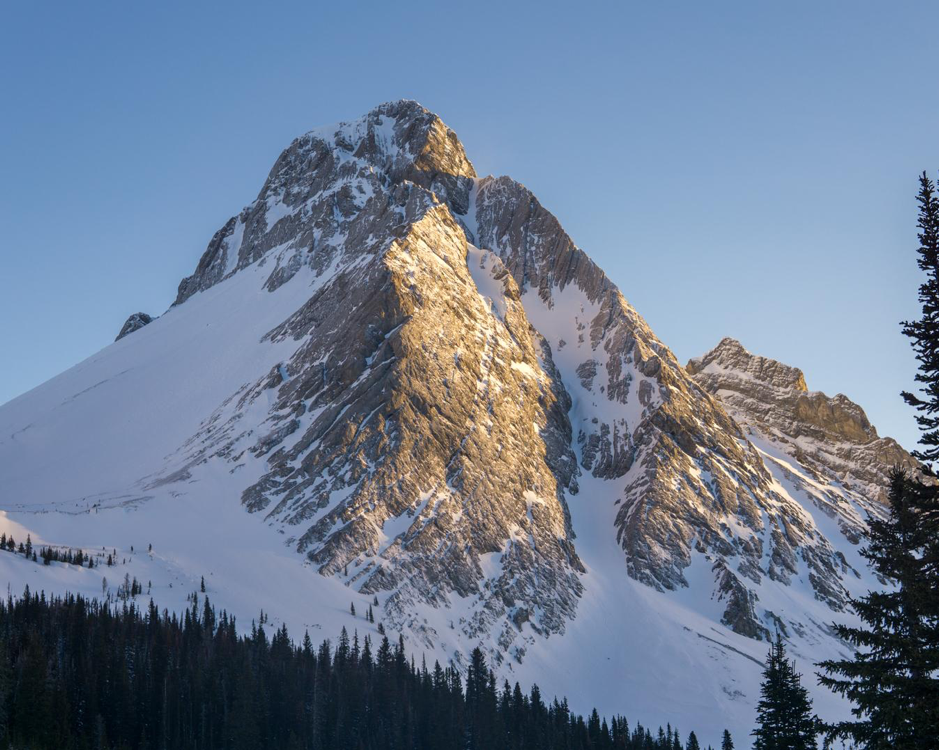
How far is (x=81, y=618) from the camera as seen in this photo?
376ft

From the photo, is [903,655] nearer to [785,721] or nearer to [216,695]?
[785,721]

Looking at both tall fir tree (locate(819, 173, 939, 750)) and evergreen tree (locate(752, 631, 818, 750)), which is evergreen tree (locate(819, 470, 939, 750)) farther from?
evergreen tree (locate(752, 631, 818, 750))

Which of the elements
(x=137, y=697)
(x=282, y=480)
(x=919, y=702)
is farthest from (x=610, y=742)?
(x=919, y=702)

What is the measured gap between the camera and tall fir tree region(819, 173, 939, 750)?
25.9 meters

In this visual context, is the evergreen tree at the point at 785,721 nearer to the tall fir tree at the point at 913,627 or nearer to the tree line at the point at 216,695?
the tall fir tree at the point at 913,627

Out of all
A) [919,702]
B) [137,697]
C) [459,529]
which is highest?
[459,529]

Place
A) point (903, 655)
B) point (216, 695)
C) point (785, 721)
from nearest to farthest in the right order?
point (903, 655)
point (785, 721)
point (216, 695)

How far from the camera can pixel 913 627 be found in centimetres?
2711

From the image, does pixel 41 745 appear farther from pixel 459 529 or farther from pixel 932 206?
pixel 459 529

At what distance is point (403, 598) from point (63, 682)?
78432mm

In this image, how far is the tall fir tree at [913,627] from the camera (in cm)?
2591

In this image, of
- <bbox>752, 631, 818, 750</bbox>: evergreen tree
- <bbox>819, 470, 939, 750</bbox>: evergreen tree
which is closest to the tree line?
<bbox>752, 631, 818, 750</bbox>: evergreen tree

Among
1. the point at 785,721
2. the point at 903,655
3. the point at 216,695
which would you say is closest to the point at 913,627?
the point at 903,655

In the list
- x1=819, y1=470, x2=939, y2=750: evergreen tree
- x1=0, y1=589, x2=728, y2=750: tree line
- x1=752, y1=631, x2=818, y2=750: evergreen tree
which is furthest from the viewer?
x1=0, y1=589, x2=728, y2=750: tree line
